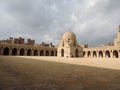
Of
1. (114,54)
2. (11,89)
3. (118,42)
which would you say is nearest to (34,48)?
(114,54)

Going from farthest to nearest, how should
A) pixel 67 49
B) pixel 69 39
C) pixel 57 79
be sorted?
1. pixel 69 39
2. pixel 67 49
3. pixel 57 79

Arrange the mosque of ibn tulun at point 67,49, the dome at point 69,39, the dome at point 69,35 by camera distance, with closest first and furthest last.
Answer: the mosque of ibn tulun at point 67,49 → the dome at point 69,39 → the dome at point 69,35

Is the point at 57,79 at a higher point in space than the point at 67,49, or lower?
lower

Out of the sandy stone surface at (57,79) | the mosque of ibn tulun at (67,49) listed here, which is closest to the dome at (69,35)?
the mosque of ibn tulun at (67,49)

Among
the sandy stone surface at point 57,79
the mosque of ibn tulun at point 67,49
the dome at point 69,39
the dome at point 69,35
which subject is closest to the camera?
the sandy stone surface at point 57,79

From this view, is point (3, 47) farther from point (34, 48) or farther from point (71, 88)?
point (71, 88)

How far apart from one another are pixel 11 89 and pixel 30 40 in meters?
61.2

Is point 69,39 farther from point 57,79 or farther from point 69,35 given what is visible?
point 57,79

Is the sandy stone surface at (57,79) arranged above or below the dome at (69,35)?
below

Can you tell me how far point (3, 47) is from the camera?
4112cm

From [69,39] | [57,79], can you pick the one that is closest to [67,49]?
[69,39]

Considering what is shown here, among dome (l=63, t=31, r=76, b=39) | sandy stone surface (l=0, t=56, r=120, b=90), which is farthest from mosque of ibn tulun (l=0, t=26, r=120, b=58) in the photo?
sandy stone surface (l=0, t=56, r=120, b=90)

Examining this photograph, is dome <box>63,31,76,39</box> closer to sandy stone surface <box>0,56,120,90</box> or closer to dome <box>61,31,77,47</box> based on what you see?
dome <box>61,31,77,47</box>

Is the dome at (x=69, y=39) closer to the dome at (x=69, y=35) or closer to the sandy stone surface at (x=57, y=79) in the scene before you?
the dome at (x=69, y=35)
